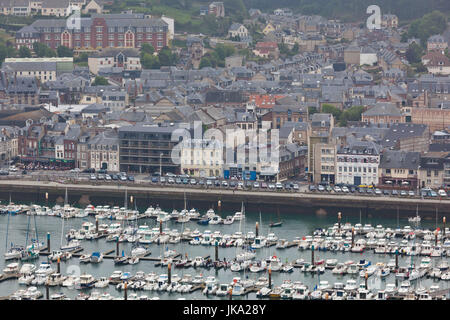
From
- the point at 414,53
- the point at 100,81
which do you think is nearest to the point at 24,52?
the point at 100,81

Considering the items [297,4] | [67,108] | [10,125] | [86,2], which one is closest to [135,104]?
[67,108]

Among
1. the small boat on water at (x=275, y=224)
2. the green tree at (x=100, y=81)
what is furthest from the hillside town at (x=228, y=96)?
the small boat on water at (x=275, y=224)

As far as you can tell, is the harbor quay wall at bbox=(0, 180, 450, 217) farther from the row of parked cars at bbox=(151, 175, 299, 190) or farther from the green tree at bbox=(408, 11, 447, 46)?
the green tree at bbox=(408, 11, 447, 46)

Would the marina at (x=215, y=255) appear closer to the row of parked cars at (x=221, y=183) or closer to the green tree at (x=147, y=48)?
the row of parked cars at (x=221, y=183)

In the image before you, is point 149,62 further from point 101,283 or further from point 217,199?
point 101,283

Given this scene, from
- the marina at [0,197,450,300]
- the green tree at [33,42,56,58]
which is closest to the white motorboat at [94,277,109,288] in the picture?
the marina at [0,197,450,300]

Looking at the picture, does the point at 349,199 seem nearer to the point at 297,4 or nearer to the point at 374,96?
the point at 374,96

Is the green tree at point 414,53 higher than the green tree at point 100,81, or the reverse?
the green tree at point 414,53
